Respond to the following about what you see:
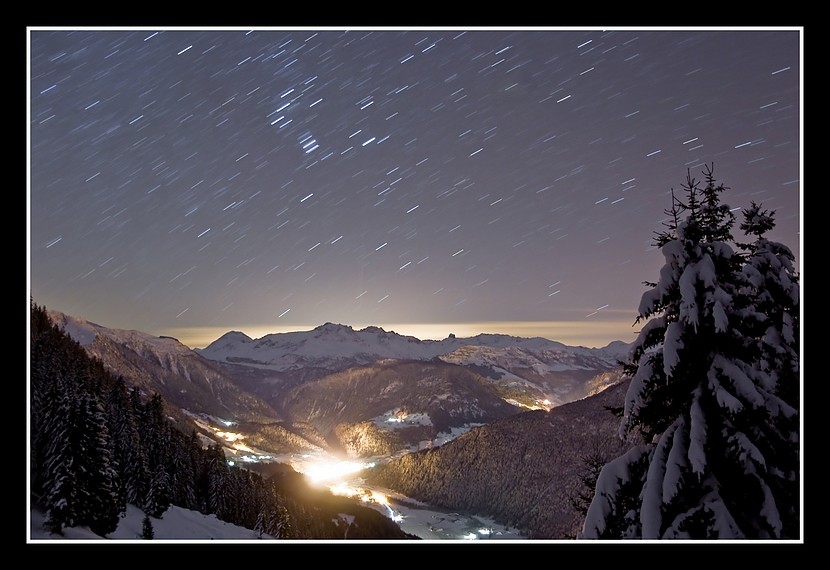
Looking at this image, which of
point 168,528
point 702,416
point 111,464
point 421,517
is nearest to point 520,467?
point 421,517

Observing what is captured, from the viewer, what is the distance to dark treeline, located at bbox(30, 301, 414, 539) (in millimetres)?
23250

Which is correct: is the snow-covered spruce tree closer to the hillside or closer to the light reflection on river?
the light reflection on river

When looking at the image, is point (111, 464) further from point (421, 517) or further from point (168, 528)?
point (421, 517)

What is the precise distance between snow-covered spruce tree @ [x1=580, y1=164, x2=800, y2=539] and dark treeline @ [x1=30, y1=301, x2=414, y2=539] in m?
12.3

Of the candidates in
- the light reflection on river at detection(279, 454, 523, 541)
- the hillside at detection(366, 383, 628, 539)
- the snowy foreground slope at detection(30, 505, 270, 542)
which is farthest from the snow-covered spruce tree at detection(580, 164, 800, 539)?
the hillside at detection(366, 383, 628, 539)

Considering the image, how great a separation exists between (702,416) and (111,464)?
114ft

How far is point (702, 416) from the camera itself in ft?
21.7

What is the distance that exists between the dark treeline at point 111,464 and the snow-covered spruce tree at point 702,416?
12347 millimetres

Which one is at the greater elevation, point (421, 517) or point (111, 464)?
point (111, 464)

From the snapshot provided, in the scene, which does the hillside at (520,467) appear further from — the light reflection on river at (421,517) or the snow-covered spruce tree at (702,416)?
the snow-covered spruce tree at (702,416)
